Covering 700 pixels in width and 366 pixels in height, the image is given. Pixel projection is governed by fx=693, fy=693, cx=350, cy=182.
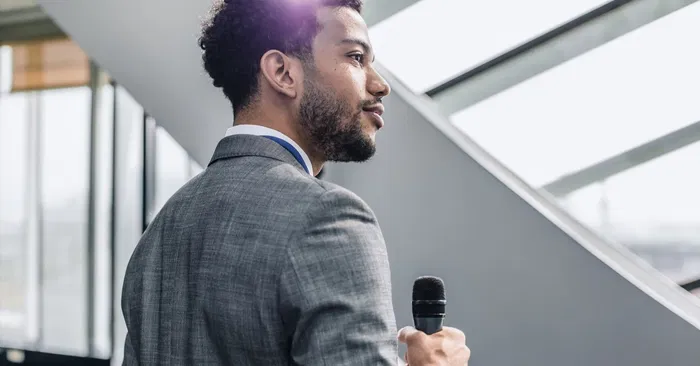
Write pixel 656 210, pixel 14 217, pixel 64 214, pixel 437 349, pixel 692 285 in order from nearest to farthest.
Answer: pixel 437 349 < pixel 692 285 < pixel 656 210 < pixel 64 214 < pixel 14 217

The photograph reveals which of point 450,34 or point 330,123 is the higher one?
point 450,34

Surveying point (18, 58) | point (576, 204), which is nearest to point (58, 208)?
point (18, 58)

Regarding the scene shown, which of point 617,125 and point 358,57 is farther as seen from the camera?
point 617,125

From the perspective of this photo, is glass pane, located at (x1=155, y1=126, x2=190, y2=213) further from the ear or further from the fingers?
the fingers

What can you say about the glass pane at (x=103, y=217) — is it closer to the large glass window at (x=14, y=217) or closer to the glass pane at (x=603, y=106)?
the large glass window at (x=14, y=217)

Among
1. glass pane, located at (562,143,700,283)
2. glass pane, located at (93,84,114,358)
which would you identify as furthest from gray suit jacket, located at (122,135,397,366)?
glass pane, located at (93,84,114,358)

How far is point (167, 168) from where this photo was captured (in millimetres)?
4266

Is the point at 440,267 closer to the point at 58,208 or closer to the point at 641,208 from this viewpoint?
the point at 641,208

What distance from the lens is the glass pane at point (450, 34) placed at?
2348 mm

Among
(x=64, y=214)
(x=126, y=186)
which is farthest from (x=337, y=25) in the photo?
(x=64, y=214)

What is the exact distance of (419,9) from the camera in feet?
7.93

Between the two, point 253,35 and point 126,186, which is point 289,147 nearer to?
point 253,35

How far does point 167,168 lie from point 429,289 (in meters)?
3.40

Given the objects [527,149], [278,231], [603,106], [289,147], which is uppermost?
[603,106]
